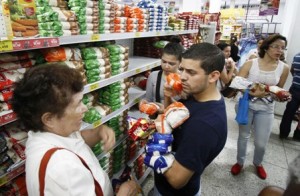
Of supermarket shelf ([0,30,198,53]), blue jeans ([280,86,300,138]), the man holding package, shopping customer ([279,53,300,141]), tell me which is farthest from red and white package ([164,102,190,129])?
blue jeans ([280,86,300,138])

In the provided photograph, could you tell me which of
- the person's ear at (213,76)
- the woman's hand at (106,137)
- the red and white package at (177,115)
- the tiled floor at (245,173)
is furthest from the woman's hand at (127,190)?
the tiled floor at (245,173)

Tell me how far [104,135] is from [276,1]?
27.2 ft

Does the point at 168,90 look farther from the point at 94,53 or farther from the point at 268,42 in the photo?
the point at 268,42

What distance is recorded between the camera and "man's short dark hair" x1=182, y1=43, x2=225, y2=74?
55.9 inches

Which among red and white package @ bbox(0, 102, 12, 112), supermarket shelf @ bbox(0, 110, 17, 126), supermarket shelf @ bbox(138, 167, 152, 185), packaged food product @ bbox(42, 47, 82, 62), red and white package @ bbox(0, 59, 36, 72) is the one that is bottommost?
supermarket shelf @ bbox(138, 167, 152, 185)

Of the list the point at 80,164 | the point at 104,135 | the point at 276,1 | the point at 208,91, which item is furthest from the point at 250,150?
the point at 276,1

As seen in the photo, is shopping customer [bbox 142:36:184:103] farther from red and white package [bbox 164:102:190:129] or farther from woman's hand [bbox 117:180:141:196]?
woman's hand [bbox 117:180:141:196]

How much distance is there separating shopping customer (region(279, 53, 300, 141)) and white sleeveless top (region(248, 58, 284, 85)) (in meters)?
1.56

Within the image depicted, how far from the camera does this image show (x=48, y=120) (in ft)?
3.32

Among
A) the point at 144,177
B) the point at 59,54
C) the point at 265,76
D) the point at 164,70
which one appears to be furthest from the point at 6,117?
the point at 265,76

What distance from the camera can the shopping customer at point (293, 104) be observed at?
4.00 metres

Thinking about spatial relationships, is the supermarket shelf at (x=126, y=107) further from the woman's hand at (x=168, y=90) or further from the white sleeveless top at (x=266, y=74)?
the white sleeveless top at (x=266, y=74)

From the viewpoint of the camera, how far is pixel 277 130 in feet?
15.9

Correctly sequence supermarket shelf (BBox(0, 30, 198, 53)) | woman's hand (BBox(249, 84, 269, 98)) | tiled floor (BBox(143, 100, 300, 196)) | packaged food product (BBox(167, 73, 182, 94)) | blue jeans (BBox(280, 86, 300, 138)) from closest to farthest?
supermarket shelf (BBox(0, 30, 198, 53)), packaged food product (BBox(167, 73, 182, 94)), woman's hand (BBox(249, 84, 269, 98)), tiled floor (BBox(143, 100, 300, 196)), blue jeans (BBox(280, 86, 300, 138))
